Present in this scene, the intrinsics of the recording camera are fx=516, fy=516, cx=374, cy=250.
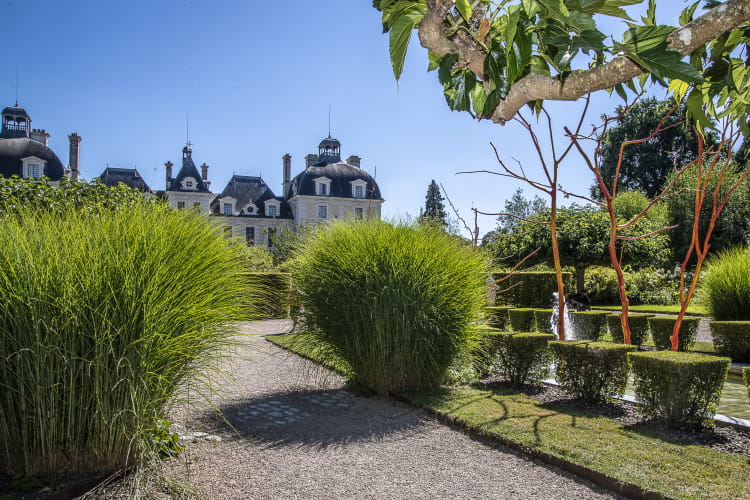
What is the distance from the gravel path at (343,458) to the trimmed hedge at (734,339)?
577 cm

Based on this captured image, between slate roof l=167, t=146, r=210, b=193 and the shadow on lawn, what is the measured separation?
4050 centimetres

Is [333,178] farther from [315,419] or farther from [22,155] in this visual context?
[315,419]

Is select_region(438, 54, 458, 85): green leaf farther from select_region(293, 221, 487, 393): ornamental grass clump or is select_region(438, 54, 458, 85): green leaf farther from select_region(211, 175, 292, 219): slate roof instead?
select_region(211, 175, 292, 219): slate roof

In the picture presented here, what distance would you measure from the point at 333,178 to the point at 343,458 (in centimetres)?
4386

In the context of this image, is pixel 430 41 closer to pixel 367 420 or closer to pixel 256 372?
pixel 367 420

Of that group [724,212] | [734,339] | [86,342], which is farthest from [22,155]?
[724,212]

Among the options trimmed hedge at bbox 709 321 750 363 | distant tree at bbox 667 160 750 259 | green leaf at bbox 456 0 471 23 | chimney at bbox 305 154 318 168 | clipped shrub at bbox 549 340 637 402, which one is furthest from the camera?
chimney at bbox 305 154 318 168

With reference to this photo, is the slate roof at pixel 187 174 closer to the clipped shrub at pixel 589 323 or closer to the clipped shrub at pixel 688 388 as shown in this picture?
the clipped shrub at pixel 589 323

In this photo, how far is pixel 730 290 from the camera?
29.6ft

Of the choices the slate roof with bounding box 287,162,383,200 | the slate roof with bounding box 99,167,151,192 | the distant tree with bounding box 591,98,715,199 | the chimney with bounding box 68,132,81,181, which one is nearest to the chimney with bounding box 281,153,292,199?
the slate roof with bounding box 287,162,383,200

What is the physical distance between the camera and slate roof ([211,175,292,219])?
47.3 m

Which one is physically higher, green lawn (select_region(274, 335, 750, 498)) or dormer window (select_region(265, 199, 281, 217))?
dormer window (select_region(265, 199, 281, 217))

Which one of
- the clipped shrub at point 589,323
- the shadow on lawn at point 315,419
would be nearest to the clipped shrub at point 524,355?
the shadow on lawn at point 315,419

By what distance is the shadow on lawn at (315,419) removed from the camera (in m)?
4.26
